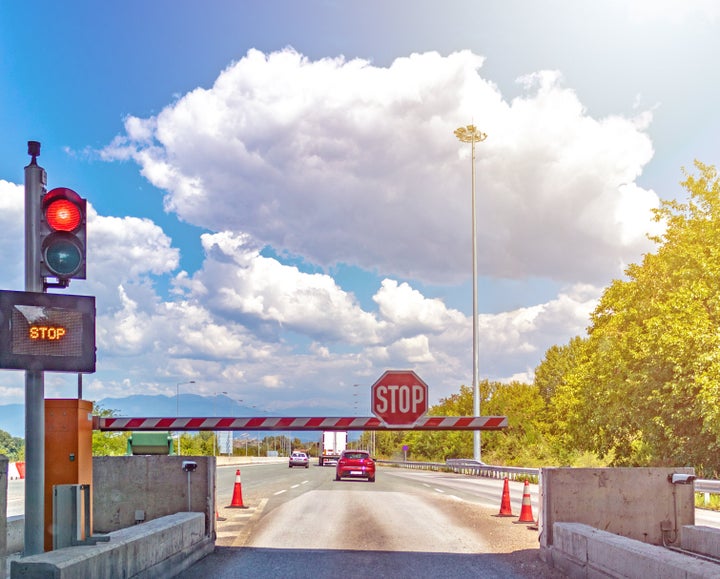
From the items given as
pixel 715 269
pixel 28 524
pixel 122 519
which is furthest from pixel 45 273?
pixel 715 269

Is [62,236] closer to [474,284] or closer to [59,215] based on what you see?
[59,215]

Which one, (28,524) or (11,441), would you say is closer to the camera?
(28,524)

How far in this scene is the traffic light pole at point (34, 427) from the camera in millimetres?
7820

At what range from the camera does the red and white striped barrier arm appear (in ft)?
37.3

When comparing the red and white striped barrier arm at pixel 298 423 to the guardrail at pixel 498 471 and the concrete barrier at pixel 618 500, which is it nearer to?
the concrete barrier at pixel 618 500

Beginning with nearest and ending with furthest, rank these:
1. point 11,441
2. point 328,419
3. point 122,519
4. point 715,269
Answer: point 328,419, point 122,519, point 715,269, point 11,441

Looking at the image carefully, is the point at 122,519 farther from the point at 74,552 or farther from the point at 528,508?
the point at 528,508

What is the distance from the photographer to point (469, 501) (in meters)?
25.4

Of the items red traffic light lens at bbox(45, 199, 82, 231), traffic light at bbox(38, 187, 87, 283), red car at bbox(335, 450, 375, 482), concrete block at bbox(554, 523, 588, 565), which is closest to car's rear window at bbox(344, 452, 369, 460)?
red car at bbox(335, 450, 375, 482)

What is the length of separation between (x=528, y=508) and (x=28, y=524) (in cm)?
1262

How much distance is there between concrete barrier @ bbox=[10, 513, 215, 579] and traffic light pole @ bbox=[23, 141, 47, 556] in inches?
17.1

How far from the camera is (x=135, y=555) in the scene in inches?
348

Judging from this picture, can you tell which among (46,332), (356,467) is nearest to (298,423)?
(46,332)

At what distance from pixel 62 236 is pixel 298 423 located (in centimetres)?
483
